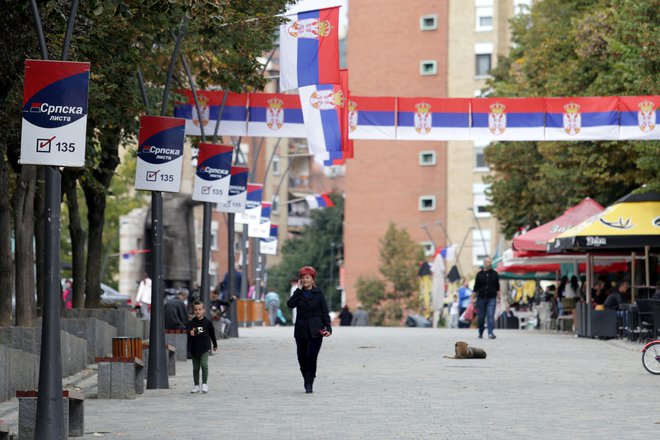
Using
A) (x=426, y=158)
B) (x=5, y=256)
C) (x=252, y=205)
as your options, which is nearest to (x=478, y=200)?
(x=426, y=158)

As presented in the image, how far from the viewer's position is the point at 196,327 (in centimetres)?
2067

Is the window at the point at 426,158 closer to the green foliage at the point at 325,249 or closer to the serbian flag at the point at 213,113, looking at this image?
the green foliage at the point at 325,249

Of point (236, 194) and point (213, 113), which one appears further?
point (236, 194)

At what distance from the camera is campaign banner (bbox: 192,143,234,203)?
29.9 metres

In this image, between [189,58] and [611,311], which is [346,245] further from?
[189,58]

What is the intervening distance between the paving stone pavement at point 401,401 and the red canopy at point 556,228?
11763mm

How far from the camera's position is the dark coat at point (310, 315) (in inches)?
810

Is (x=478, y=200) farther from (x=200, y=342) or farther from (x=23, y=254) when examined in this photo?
(x=200, y=342)

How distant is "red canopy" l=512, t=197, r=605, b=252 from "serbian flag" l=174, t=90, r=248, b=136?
10181 mm

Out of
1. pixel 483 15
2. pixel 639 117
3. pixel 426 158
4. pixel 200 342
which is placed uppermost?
pixel 483 15

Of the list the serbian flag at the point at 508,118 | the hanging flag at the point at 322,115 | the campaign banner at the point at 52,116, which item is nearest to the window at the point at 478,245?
the serbian flag at the point at 508,118

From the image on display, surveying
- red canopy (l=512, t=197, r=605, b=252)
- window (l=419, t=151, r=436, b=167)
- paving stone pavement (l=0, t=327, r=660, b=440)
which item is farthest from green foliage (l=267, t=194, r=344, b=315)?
paving stone pavement (l=0, t=327, r=660, b=440)

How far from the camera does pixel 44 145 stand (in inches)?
537

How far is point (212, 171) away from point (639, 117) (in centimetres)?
1088
